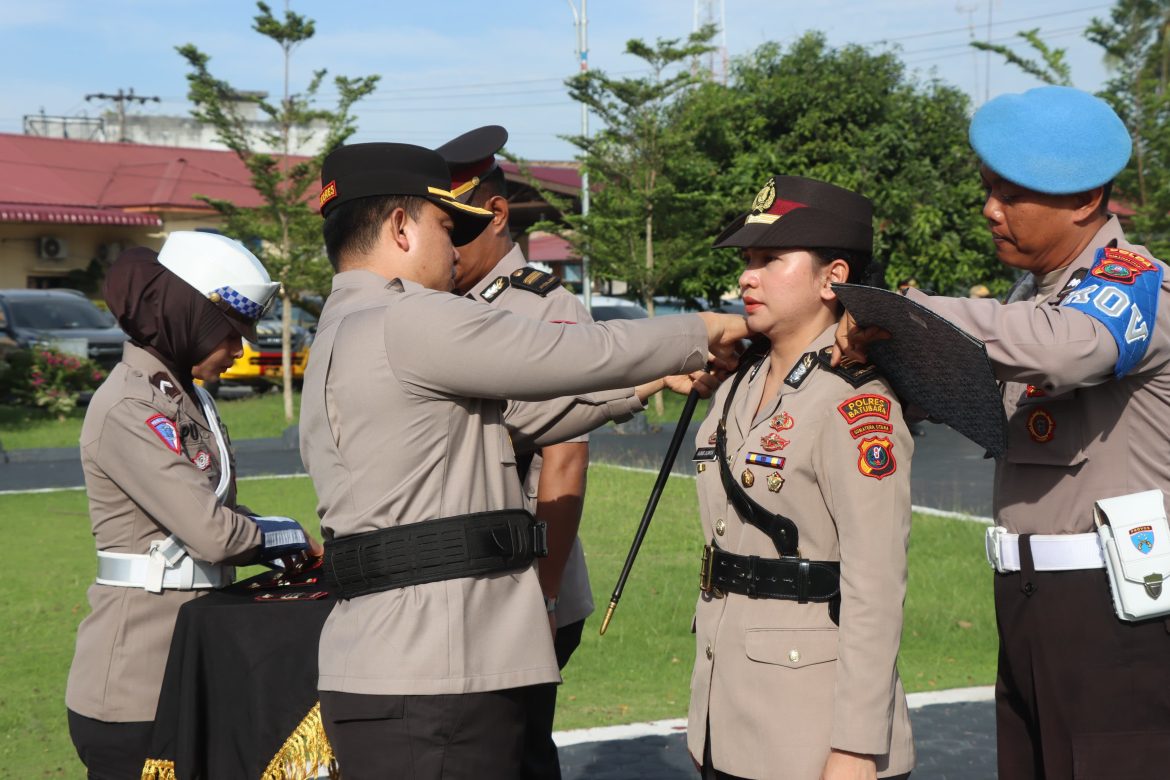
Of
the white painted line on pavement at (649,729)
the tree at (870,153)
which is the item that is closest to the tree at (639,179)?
the tree at (870,153)

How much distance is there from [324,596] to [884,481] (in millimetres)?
1580

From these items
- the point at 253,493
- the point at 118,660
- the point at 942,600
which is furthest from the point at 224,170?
the point at 118,660

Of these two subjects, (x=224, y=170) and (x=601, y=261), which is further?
(x=224, y=170)

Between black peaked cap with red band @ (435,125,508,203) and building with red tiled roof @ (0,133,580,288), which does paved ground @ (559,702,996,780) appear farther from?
building with red tiled roof @ (0,133,580,288)

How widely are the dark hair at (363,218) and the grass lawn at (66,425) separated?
49.3 feet

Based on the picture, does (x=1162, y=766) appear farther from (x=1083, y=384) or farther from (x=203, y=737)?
(x=203, y=737)

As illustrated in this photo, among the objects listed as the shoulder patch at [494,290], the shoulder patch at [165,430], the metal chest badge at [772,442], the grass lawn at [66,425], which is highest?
the shoulder patch at [494,290]

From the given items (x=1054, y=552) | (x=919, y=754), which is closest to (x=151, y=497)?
(x=1054, y=552)

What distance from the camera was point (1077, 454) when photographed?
10.2 feet

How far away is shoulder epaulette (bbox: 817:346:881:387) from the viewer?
289 centimetres

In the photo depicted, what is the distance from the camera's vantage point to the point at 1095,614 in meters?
3.11

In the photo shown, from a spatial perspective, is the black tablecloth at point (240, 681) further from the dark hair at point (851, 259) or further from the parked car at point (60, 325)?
the parked car at point (60, 325)

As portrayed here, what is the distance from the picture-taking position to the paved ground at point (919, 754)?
17.2 ft

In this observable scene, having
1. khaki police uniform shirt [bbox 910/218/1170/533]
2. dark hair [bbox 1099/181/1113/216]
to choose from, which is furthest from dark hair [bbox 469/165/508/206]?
dark hair [bbox 1099/181/1113/216]
